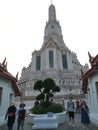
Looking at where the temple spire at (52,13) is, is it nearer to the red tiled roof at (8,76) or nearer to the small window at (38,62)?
the small window at (38,62)

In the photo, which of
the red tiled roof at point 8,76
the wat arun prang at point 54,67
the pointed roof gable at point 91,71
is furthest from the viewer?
the wat arun prang at point 54,67

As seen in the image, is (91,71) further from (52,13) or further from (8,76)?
(52,13)

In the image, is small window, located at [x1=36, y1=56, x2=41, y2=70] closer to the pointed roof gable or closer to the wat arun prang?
the wat arun prang

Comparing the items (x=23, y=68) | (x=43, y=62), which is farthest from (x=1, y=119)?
(x=23, y=68)

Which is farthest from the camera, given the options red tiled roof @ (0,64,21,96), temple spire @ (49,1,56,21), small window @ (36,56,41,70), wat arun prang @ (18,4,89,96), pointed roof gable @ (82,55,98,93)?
temple spire @ (49,1,56,21)

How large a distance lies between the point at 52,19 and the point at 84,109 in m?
58.0

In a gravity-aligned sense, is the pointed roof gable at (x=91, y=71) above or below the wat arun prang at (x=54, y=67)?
below

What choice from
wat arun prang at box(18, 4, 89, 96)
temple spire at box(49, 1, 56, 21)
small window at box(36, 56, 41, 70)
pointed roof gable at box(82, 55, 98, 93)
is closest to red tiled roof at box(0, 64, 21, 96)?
pointed roof gable at box(82, 55, 98, 93)

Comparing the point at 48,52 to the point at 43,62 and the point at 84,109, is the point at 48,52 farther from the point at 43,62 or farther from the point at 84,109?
the point at 84,109

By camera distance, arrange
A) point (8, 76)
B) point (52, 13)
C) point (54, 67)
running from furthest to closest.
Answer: point (52, 13) < point (54, 67) < point (8, 76)

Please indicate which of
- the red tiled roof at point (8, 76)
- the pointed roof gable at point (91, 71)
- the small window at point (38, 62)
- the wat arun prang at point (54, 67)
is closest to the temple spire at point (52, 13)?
the wat arun prang at point (54, 67)

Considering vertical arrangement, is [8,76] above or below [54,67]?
below

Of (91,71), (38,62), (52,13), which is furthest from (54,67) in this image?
(91,71)

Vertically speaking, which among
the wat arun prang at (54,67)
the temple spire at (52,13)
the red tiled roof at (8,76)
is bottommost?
the red tiled roof at (8,76)
